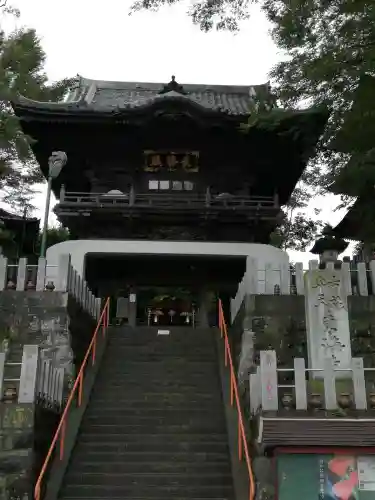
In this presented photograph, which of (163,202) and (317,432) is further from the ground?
(163,202)

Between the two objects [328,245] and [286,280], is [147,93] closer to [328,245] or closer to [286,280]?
[328,245]

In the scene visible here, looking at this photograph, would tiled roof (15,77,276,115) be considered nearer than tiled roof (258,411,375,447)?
No

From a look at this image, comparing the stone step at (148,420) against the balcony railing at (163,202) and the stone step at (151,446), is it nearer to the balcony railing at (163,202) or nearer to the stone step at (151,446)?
the stone step at (151,446)

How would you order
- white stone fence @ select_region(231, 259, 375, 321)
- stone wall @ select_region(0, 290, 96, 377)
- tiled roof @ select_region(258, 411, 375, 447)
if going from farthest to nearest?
white stone fence @ select_region(231, 259, 375, 321) < stone wall @ select_region(0, 290, 96, 377) < tiled roof @ select_region(258, 411, 375, 447)

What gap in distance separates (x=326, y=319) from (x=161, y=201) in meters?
8.09

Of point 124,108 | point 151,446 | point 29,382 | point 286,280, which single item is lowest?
point 151,446

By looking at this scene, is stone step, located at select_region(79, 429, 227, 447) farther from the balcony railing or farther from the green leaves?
the balcony railing

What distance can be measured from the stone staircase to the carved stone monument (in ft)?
6.74

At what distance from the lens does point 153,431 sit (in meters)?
8.99

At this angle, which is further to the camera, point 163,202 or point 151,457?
point 163,202

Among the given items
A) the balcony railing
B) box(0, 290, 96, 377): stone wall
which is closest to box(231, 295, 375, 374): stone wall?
box(0, 290, 96, 377): stone wall

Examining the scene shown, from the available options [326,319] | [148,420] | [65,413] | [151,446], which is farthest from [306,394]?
[65,413]

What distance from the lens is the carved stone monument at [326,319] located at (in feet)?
30.8

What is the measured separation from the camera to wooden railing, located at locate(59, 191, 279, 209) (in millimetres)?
16422
